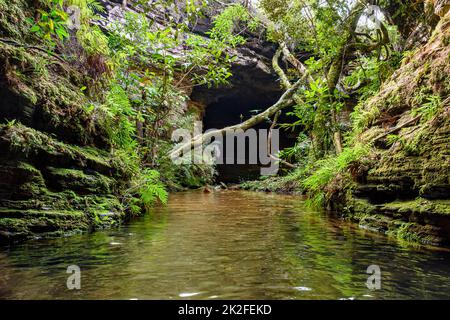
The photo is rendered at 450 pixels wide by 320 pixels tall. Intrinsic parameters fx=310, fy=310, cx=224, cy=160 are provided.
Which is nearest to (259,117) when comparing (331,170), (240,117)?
(331,170)

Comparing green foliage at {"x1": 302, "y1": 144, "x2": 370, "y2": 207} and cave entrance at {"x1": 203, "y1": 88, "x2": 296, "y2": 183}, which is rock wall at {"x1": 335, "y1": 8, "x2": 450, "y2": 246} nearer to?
green foliage at {"x1": 302, "y1": 144, "x2": 370, "y2": 207}

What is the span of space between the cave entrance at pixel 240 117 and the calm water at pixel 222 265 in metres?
16.9

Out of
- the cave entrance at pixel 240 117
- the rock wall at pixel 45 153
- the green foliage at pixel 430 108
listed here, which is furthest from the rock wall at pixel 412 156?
the cave entrance at pixel 240 117

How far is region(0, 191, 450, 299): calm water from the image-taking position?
1.98 m

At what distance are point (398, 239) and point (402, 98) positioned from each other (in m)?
2.60

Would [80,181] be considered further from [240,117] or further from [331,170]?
[240,117]

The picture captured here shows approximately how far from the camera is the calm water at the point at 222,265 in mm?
1983

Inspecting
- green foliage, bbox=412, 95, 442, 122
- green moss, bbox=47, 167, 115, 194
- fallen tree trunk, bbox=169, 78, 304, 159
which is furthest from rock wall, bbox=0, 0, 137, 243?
fallen tree trunk, bbox=169, 78, 304, 159

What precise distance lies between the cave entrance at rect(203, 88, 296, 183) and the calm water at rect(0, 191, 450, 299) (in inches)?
665

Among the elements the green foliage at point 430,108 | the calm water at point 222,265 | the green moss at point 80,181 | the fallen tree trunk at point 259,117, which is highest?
the fallen tree trunk at point 259,117

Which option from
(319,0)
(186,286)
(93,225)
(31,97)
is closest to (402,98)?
(319,0)

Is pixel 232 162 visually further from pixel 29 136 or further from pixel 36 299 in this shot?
pixel 36 299

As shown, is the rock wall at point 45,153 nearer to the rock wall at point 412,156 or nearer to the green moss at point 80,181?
the green moss at point 80,181
